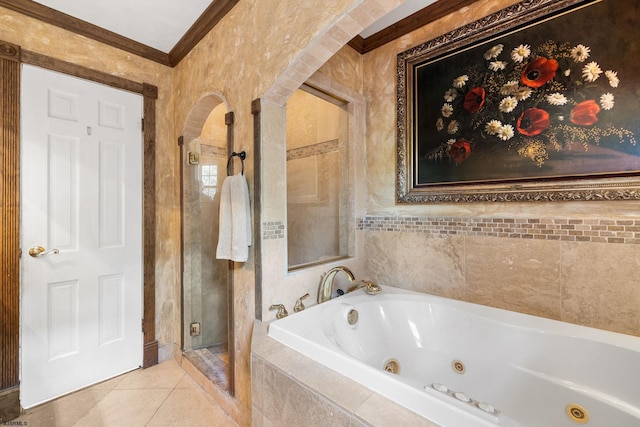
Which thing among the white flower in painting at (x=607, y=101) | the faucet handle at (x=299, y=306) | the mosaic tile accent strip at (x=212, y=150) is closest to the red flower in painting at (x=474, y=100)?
the white flower in painting at (x=607, y=101)

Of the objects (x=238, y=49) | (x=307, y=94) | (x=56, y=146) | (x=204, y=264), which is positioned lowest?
(x=204, y=264)

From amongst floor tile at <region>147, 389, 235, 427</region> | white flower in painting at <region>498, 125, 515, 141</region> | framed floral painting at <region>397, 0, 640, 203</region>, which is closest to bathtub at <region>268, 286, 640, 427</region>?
framed floral painting at <region>397, 0, 640, 203</region>

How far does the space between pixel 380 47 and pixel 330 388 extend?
215 centimetres

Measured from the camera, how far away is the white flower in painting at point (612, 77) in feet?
3.89

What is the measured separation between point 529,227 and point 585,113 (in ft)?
1.91

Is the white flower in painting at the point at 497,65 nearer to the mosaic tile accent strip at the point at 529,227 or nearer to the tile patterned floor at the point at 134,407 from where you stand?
the mosaic tile accent strip at the point at 529,227

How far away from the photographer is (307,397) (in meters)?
→ 0.93

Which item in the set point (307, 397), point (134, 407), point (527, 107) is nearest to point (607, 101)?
point (527, 107)

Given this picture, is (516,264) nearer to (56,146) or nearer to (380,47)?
(380,47)

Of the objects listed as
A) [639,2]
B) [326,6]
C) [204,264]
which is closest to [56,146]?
[204,264]

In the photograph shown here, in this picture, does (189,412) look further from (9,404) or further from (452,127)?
(452,127)

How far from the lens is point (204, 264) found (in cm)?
226

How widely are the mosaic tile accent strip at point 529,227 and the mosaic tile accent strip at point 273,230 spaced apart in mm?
832

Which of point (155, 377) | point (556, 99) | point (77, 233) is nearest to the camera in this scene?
point (556, 99)
